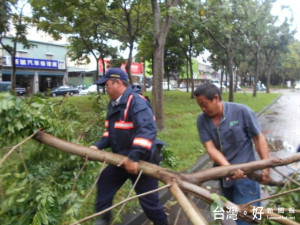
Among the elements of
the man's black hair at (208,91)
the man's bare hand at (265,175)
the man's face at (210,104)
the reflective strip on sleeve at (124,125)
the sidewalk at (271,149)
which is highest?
the man's black hair at (208,91)

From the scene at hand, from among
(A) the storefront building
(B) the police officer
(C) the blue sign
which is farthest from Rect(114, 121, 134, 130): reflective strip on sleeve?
(C) the blue sign

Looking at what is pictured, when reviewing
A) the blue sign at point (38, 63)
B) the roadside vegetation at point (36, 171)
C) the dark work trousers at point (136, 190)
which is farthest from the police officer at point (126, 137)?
the blue sign at point (38, 63)

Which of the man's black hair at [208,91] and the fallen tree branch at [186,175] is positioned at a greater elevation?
the man's black hair at [208,91]

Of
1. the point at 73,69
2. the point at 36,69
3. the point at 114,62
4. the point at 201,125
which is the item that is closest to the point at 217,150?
the point at 201,125

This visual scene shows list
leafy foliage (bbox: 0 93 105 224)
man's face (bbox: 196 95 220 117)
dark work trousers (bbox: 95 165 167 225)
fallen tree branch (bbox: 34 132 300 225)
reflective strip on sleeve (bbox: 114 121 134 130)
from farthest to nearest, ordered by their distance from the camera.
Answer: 1. dark work trousers (bbox: 95 165 167 225)
2. reflective strip on sleeve (bbox: 114 121 134 130)
3. man's face (bbox: 196 95 220 117)
4. leafy foliage (bbox: 0 93 105 224)
5. fallen tree branch (bbox: 34 132 300 225)

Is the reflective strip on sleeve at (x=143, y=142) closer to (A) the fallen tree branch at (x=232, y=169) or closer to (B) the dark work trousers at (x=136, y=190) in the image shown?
(A) the fallen tree branch at (x=232, y=169)

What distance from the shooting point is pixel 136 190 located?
2930 millimetres

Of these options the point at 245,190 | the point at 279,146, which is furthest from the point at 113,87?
the point at 279,146

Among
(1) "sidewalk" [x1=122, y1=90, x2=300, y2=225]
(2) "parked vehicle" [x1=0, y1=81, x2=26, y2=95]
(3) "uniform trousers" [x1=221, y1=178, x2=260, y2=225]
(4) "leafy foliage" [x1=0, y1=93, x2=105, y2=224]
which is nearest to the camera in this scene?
(4) "leafy foliage" [x1=0, y1=93, x2=105, y2=224]

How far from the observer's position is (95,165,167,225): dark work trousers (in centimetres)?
286

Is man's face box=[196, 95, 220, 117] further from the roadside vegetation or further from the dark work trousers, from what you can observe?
the roadside vegetation

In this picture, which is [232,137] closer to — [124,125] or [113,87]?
[124,125]

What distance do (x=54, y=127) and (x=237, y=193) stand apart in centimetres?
172

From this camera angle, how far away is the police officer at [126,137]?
2500 mm
